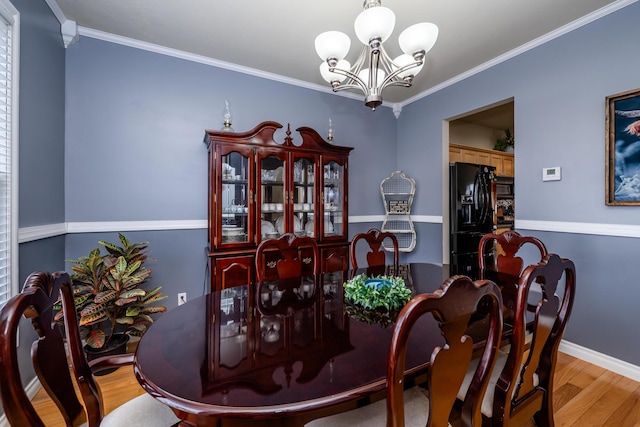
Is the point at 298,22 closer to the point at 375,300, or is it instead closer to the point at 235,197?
the point at 235,197

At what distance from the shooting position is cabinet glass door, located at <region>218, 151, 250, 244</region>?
8.71 feet

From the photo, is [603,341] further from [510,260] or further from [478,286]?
[478,286]

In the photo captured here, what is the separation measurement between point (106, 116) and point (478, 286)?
304cm

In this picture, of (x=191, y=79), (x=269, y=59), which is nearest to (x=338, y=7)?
(x=269, y=59)

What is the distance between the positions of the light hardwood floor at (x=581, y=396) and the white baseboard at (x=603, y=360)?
→ 0.05m

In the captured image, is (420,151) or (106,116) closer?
(106,116)

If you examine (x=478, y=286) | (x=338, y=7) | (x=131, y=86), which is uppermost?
(x=338, y=7)

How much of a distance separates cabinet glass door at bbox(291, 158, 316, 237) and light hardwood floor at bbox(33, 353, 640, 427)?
1816 mm

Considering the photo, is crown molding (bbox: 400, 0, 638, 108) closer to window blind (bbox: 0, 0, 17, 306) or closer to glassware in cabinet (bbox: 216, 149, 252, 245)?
glassware in cabinet (bbox: 216, 149, 252, 245)

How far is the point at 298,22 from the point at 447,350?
8.14 ft

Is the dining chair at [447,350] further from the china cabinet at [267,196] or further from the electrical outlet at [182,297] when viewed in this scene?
the electrical outlet at [182,297]

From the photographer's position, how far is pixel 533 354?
1.06 meters

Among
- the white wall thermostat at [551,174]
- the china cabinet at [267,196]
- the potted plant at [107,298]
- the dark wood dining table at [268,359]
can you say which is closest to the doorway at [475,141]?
the white wall thermostat at [551,174]

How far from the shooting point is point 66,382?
92 cm
